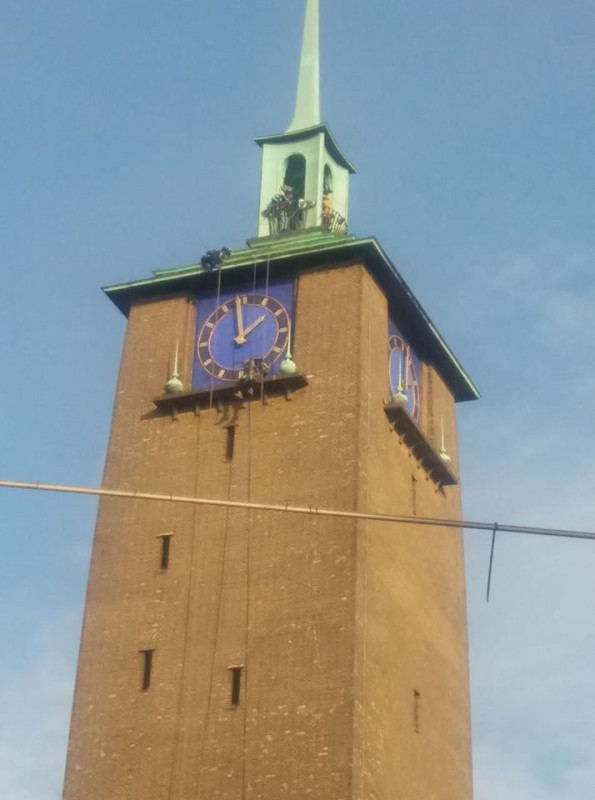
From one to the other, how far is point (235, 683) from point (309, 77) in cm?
2081

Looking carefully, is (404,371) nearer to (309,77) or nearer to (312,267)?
(312,267)

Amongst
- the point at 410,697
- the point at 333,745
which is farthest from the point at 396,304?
the point at 333,745

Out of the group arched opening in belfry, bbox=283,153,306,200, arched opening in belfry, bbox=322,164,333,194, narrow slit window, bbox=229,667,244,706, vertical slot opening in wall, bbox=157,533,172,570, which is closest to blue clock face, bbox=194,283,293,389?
vertical slot opening in wall, bbox=157,533,172,570

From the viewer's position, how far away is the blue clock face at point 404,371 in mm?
34406

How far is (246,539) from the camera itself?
30438 millimetres

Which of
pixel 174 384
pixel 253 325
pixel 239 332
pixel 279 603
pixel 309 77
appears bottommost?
pixel 279 603

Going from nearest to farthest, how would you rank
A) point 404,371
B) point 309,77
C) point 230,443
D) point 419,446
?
point 230,443 → point 419,446 → point 404,371 → point 309,77

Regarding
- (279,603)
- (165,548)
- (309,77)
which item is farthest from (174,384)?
(309,77)

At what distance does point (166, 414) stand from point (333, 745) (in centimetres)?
921

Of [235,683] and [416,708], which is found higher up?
[235,683]

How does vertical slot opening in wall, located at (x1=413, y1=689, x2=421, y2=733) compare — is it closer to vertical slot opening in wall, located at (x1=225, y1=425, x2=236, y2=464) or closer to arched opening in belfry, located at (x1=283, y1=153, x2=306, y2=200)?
vertical slot opening in wall, located at (x1=225, y1=425, x2=236, y2=464)

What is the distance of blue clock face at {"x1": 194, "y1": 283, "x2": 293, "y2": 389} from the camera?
33.2 metres

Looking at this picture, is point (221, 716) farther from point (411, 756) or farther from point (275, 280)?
point (275, 280)

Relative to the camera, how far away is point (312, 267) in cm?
3425
